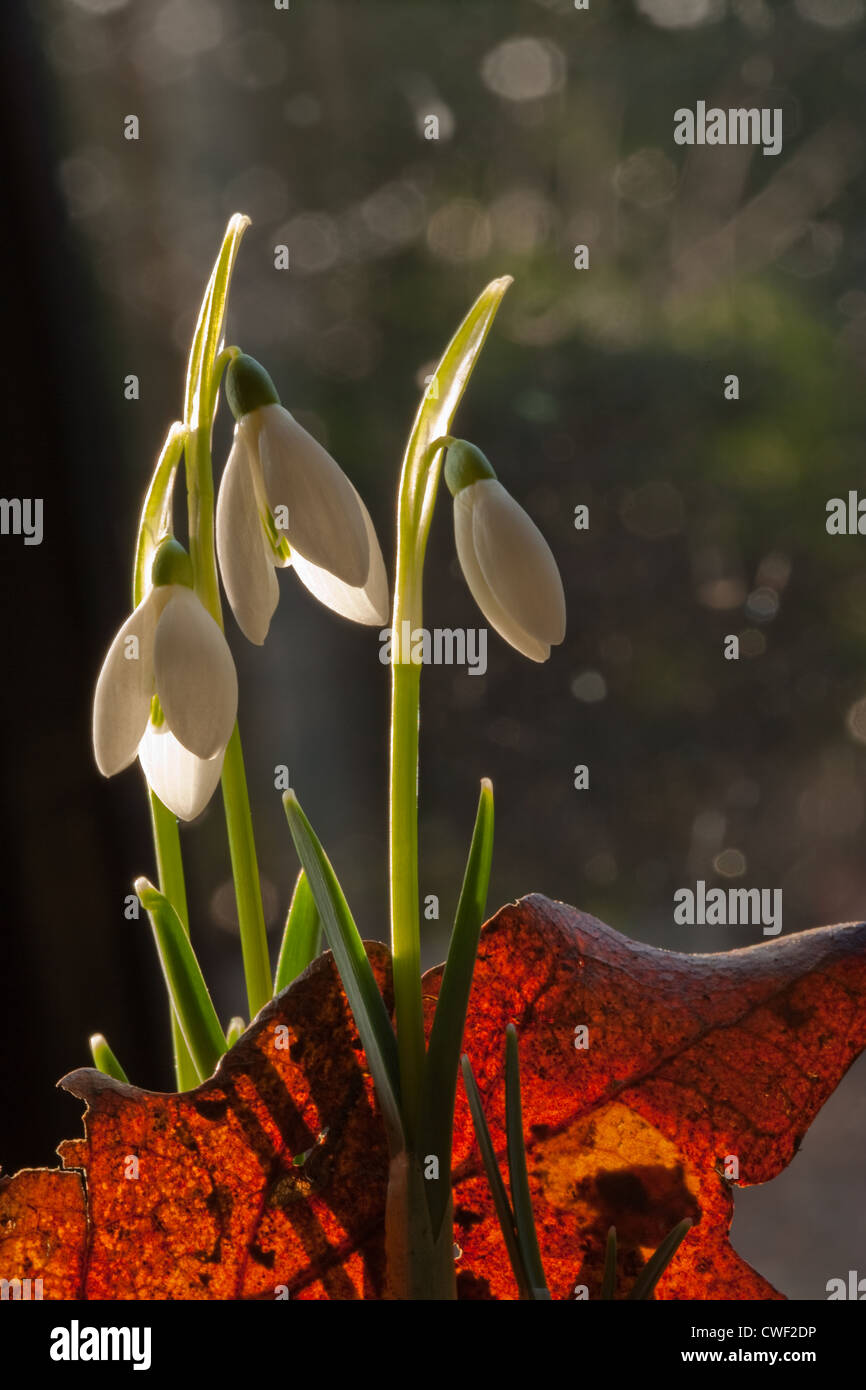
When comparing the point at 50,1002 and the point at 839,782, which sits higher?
the point at 839,782

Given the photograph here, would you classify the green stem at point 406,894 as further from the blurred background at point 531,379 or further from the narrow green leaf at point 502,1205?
the blurred background at point 531,379

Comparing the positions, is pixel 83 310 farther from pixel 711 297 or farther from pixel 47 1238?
pixel 47 1238

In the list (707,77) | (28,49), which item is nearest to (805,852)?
(707,77)

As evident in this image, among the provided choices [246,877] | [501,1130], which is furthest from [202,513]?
[501,1130]

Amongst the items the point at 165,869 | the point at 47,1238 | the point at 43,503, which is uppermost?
the point at 43,503

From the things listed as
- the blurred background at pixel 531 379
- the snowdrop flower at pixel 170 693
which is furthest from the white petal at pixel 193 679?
the blurred background at pixel 531 379

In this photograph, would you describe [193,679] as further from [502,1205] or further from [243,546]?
[502,1205]

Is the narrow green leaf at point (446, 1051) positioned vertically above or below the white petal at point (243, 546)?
below

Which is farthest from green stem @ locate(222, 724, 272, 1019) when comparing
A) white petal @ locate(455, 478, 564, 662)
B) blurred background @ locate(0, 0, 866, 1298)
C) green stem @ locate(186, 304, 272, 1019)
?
blurred background @ locate(0, 0, 866, 1298)
